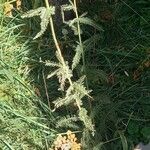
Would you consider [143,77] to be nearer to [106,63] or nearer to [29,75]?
[106,63]

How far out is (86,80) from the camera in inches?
111

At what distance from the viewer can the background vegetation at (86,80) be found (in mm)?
3055

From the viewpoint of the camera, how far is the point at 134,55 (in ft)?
11.6

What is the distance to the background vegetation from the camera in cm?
305

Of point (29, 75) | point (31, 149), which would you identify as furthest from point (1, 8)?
point (31, 149)

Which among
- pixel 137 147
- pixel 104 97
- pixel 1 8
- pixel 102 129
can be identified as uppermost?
pixel 1 8

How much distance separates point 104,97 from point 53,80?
2.02 ft

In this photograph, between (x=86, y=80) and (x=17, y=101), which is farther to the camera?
(x=17, y=101)

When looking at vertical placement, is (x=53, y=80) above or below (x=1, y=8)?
below

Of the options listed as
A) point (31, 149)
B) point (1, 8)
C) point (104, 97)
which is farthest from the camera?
point (1, 8)

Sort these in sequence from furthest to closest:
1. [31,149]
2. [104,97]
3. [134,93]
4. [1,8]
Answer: [1,8] < [134,93] < [31,149] < [104,97]

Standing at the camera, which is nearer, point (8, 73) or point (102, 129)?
point (102, 129)

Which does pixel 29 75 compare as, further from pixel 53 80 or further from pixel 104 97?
pixel 104 97

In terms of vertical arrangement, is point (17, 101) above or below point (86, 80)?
below
